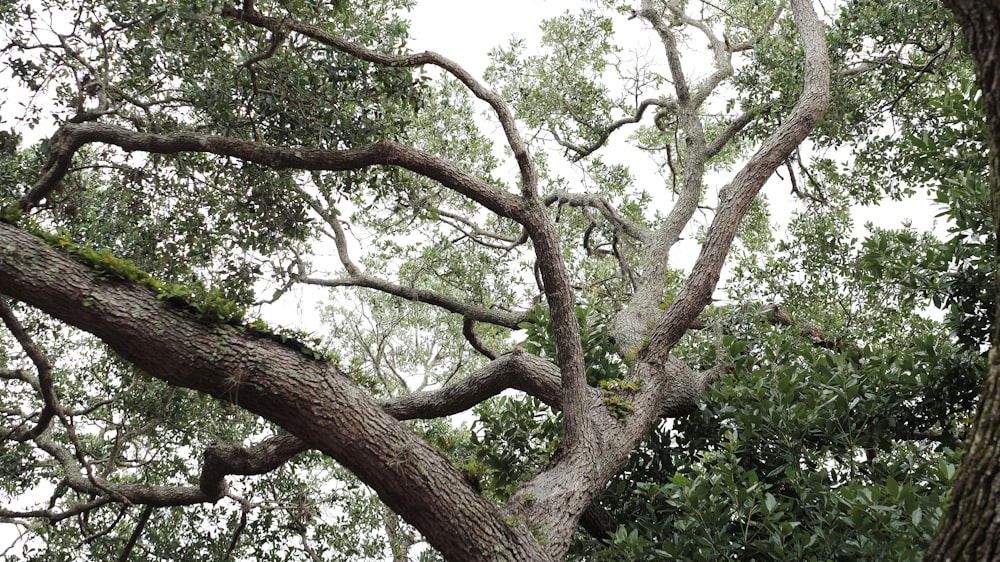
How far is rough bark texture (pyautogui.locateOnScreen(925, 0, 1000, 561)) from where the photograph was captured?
1.92m

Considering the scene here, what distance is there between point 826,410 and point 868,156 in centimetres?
411

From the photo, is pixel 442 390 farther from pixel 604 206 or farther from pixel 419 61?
pixel 604 206

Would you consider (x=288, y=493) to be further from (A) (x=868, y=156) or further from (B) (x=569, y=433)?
(A) (x=868, y=156)

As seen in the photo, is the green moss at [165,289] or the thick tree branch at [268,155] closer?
the green moss at [165,289]

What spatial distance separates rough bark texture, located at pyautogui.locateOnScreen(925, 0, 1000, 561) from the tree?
1855mm

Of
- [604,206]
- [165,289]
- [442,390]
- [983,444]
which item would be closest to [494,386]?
[442,390]

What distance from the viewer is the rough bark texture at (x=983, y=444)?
1.92 m

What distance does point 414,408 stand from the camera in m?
5.83

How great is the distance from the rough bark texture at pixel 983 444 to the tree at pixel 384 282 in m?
1.85

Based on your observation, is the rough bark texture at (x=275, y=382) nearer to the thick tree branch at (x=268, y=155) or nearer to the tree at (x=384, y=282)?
the tree at (x=384, y=282)

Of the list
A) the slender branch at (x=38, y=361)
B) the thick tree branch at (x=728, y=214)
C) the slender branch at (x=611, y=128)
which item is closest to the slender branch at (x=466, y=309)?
the thick tree branch at (x=728, y=214)

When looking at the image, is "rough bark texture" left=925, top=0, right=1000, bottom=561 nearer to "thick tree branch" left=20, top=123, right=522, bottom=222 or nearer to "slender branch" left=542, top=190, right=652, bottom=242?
"thick tree branch" left=20, top=123, right=522, bottom=222

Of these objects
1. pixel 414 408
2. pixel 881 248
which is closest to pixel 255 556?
pixel 414 408

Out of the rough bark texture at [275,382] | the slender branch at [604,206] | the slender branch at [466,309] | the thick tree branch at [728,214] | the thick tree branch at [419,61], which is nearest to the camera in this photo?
the rough bark texture at [275,382]
